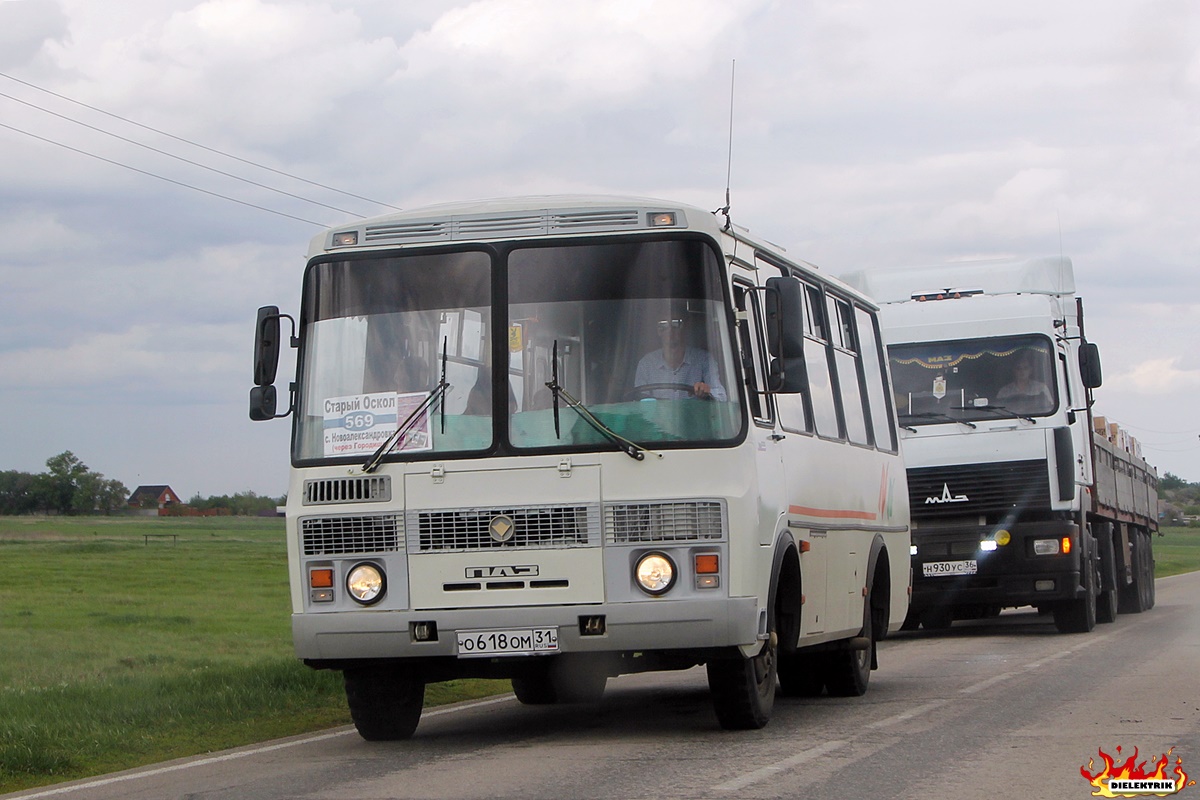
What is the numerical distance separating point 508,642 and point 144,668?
14493 mm

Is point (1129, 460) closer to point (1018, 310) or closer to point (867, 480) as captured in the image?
point (1018, 310)

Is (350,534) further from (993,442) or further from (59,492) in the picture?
(59,492)

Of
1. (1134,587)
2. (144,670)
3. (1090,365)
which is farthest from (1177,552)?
(144,670)

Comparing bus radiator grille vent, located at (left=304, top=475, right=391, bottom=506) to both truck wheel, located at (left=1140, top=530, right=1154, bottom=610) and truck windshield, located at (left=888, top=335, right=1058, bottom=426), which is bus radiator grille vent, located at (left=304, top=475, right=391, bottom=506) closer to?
truck windshield, located at (left=888, top=335, right=1058, bottom=426)

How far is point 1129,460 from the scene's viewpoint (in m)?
26.1

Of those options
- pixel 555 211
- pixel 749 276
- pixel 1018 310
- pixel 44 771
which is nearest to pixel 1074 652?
pixel 1018 310

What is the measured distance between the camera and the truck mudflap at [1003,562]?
1947 centimetres

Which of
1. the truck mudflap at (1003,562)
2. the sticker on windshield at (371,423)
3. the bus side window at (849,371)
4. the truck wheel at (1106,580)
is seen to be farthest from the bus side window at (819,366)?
the truck wheel at (1106,580)

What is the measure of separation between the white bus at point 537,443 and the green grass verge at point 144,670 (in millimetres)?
1856

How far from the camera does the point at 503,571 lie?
365 inches

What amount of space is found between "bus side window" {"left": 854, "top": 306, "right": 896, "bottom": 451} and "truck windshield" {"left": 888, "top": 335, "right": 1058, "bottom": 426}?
4.95 metres

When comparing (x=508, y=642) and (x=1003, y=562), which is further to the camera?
(x=1003, y=562)

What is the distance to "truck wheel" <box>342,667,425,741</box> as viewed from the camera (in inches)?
397

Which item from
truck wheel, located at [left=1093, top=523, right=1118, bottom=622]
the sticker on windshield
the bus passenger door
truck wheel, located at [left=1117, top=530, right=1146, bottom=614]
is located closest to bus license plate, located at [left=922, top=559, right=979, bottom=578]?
truck wheel, located at [left=1093, top=523, right=1118, bottom=622]
